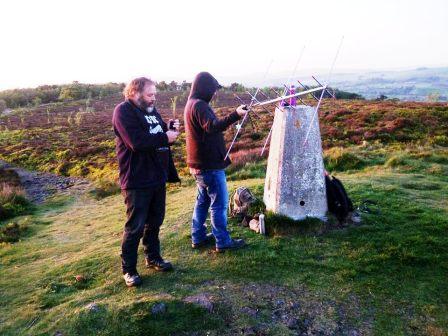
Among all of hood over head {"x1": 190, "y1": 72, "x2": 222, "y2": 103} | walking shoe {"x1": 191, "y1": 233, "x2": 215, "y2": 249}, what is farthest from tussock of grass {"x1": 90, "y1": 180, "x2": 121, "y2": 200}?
hood over head {"x1": 190, "y1": 72, "x2": 222, "y2": 103}

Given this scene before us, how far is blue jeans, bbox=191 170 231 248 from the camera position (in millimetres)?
5945

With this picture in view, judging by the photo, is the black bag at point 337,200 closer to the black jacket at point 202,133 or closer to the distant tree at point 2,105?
the black jacket at point 202,133

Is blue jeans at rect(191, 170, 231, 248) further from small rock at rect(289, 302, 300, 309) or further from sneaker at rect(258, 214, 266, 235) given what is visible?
small rock at rect(289, 302, 300, 309)

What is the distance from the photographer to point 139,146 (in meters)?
5.01

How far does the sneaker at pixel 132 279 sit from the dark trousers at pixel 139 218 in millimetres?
55

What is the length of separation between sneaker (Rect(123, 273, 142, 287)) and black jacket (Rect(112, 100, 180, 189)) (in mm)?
1327

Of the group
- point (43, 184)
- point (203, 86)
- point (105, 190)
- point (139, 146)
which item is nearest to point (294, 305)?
point (139, 146)

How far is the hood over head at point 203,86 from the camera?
18.6 feet

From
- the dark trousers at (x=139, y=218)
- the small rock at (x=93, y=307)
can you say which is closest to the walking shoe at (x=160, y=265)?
the dark trousers at (x=139, y=218)

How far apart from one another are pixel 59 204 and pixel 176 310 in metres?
9.85

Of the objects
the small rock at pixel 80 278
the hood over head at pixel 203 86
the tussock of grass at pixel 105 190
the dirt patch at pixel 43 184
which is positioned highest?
the hood over head at pixel 203 86

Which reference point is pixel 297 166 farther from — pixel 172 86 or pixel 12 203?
pixel 172 86

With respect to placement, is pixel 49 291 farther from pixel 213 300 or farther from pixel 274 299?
pixel 274 299

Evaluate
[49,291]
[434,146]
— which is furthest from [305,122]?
[434,146]
